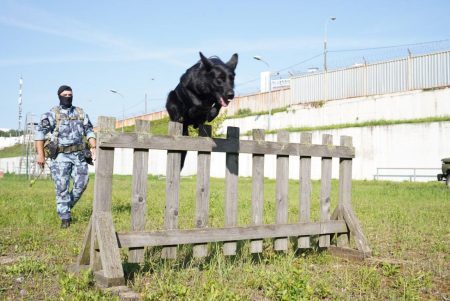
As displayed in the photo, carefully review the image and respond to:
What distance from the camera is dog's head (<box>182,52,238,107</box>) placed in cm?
457

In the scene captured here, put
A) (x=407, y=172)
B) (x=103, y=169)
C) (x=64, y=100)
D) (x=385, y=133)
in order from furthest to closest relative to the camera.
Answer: (x=385, y=133), (x=407, y=172), (x=64, y=100), (x=103, y=169)

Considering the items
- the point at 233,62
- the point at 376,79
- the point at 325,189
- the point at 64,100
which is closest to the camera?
the point at 233,62

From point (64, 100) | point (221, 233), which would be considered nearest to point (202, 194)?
point (221, 233)

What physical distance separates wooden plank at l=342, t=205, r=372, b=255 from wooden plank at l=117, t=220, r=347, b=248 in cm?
11

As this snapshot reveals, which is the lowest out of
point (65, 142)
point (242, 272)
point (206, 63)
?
point (242, 272)

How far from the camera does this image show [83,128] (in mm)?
7930

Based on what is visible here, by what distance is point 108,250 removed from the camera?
416 centimetres

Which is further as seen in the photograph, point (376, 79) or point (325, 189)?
point (376, 79)

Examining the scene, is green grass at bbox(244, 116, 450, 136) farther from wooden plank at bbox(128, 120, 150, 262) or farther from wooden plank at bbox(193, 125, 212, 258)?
wooden plank at bbox(128, 120, 150, 262)

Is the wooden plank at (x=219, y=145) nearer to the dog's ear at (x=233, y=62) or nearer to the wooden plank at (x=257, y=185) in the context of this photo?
the wooden plank at (x=257, y=185)

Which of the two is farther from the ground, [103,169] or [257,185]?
[103,169]

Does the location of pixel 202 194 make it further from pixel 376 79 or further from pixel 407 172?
pixel 376 79

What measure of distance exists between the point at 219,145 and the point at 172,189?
73 cm

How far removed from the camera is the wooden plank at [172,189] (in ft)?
15.6
